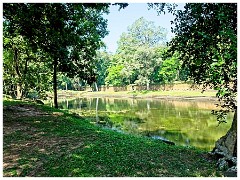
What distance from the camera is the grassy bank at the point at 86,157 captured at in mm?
6552

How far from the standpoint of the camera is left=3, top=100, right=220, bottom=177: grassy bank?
6.55 m

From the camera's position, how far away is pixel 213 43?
20.0 feet

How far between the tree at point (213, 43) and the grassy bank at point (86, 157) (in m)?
1.35

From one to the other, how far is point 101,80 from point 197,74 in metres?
68.9

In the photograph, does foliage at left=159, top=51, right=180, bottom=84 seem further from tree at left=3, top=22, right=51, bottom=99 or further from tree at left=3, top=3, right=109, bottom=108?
tree at left=3, top=3, right=109, bottom=108

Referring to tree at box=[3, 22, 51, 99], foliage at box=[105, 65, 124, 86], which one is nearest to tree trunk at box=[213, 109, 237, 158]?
tree at box=[3, 22, 51, 99]

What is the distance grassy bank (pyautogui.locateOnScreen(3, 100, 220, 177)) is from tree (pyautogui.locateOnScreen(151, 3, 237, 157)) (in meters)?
1.35

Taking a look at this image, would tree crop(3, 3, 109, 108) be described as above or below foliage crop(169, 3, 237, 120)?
above

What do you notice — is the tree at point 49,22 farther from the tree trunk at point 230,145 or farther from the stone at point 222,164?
the stone at point 222,164

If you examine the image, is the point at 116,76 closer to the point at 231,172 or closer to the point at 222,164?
the point at 222,164

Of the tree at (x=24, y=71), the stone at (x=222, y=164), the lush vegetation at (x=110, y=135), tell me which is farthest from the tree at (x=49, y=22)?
the tree at (x=24, y=71)

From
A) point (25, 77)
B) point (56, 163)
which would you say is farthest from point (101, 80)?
point (56, 163)

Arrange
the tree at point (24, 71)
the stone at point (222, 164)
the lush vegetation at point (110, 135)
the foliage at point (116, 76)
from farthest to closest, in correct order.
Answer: the foliage at point (116, 76) → the tree at point (24, 71) → the stone at point (222, 164) → the lush vegetation at point (110, 135)

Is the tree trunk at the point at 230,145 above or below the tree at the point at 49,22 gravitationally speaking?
below
